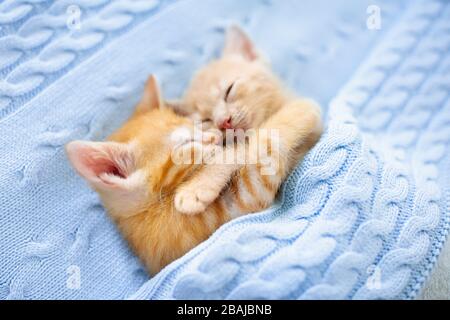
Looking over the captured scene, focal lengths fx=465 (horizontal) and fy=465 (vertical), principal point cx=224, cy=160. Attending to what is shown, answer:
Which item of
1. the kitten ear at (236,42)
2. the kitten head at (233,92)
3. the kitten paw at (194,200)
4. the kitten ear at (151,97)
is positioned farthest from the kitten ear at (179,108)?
the kitten paw at (194,200)

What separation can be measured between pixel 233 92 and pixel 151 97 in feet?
0.90

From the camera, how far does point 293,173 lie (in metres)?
1.23

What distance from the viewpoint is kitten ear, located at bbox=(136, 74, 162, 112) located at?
1423 mm

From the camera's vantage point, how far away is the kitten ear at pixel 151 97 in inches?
56.0

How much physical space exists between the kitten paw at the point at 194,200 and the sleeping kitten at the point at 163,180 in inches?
0.7

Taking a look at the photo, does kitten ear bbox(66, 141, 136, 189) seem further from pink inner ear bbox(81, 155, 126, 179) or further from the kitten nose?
the kitten nose

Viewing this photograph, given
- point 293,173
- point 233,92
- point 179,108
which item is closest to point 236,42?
point 233,92

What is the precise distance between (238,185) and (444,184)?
0.60 meters

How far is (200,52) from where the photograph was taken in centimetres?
164

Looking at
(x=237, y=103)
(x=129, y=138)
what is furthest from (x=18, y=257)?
(x=237, y=103)

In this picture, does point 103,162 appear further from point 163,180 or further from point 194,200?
point 194,200

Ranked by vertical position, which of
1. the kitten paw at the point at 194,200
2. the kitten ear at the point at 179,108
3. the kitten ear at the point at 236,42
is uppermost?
the kitten ear at the point at 236,42

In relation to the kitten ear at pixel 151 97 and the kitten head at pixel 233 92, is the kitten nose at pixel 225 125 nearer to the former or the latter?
the kitten head at pixel 233 92

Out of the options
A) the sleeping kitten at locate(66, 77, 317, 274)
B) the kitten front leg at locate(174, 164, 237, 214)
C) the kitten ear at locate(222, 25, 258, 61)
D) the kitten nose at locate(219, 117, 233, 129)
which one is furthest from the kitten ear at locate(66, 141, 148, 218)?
the kitten ear at locate(222, 25, 258, 61)
